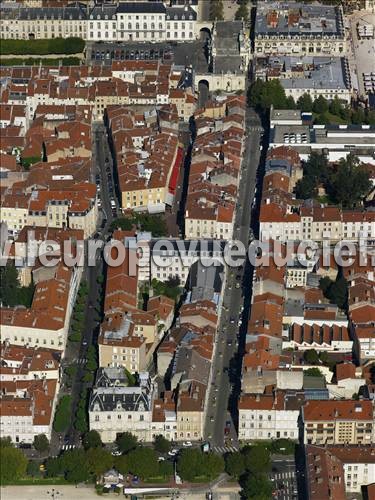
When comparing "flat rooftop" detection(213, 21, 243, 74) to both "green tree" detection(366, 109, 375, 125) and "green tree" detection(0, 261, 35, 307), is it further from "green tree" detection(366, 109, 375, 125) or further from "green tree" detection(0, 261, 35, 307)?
"green tree" detection(0, 261, 35, 307)

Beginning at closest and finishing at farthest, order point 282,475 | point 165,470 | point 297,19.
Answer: point 165,470 → point 282,475 → point 297,19

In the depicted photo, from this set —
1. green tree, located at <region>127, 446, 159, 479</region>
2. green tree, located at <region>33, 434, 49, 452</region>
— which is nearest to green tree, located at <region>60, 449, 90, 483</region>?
green tree, located at <region>33, 434, 49, 452</region>

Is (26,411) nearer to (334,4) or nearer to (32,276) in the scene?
(32,276)

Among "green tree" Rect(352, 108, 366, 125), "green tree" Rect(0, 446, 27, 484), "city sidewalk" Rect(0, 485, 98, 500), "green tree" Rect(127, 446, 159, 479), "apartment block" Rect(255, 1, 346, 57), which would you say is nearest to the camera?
"city sidewalk" Rect(0, 485, 98, 500)

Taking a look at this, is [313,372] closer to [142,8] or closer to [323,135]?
[323,135]

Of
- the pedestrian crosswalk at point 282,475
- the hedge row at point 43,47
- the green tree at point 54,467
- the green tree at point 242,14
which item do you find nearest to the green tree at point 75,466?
the green tree at point 54,467

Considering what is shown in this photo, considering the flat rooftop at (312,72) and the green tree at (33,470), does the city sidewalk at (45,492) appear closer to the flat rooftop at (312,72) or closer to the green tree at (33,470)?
the green tree at (33,470)

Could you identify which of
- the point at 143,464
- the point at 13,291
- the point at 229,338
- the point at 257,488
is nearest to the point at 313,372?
the point at 229,338
